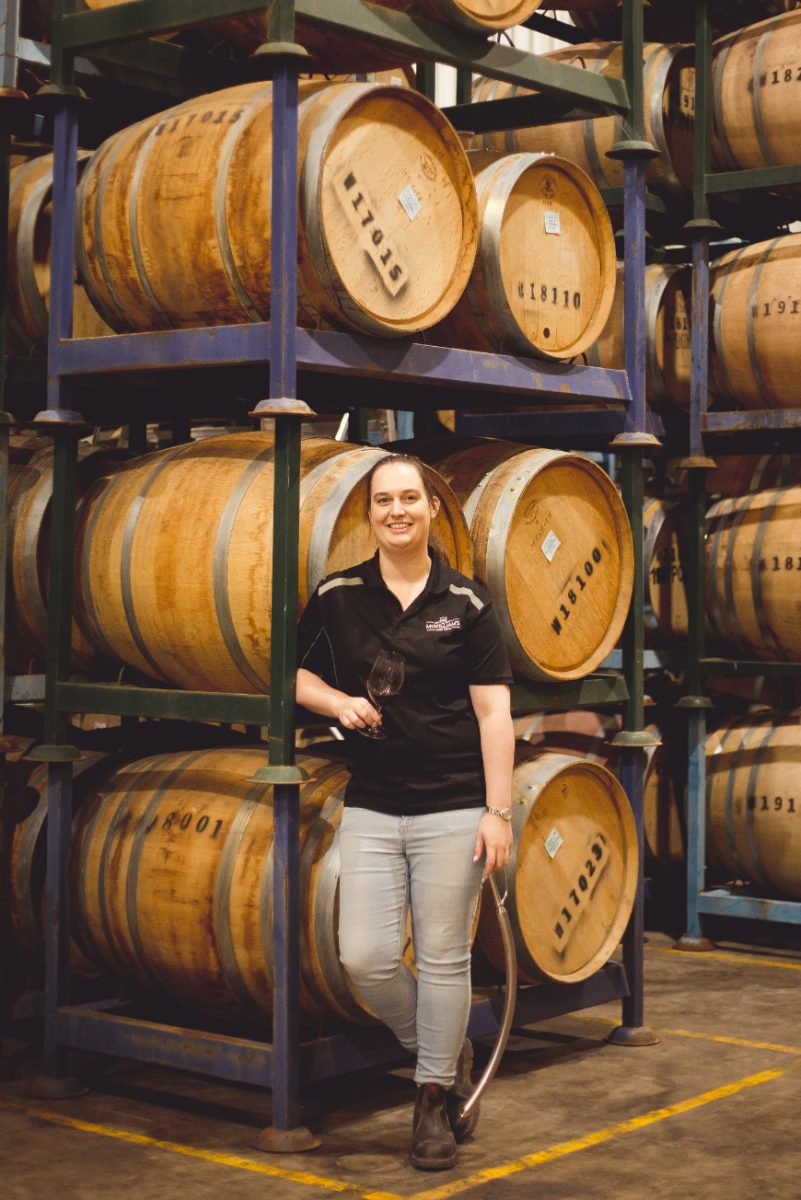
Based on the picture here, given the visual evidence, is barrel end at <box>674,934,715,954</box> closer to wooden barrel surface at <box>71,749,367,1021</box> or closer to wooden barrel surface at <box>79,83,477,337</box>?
wooden barrel surface at <box>71,749,367,1021</box>

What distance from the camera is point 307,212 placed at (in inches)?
212

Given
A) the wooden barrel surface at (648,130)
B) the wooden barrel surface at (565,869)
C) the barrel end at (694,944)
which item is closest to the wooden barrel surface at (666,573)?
the barrel end at (694,944)

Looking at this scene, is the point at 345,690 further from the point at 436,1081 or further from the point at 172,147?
the point at 172,147

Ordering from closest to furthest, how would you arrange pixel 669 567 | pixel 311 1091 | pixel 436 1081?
pixel 436 1081 < pixel 311 1091 < pixel 669 567

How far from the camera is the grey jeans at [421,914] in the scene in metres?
5.25

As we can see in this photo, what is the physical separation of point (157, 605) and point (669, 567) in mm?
3940

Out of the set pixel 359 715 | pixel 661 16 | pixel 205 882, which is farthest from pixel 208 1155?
pixel 661 16

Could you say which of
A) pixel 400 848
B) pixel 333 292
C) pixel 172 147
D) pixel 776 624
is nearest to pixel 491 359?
pixel 333 292

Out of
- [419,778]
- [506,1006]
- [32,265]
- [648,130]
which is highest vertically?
[648,130]

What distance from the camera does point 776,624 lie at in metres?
8.50

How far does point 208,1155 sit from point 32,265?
3185mm

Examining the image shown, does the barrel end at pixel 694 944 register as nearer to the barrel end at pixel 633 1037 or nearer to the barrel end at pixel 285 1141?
the barrel end at pixel 633 1037

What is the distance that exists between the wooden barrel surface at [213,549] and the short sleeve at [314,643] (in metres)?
0.11

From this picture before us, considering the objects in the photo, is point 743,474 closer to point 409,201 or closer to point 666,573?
point 666,573
